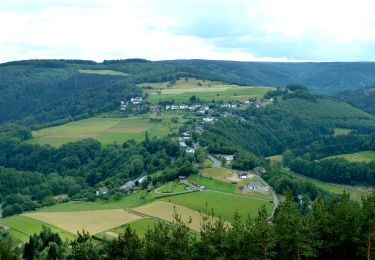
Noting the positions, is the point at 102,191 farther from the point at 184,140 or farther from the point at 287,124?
the point at 287,124

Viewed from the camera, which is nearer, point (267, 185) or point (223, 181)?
point (267, 185)

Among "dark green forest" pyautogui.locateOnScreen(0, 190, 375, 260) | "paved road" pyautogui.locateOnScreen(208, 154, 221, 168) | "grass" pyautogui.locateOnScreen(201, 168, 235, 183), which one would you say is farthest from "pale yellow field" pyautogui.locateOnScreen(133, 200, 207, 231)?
"dark green forest" pyautogui.locateOnScreen(0, 190, 375, 260)

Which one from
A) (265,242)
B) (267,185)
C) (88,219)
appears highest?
(265,242)

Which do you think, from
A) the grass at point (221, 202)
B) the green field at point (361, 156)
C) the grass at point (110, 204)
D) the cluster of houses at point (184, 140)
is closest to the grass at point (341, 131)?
the green field at point (361, 156)

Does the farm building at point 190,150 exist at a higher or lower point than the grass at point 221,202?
higher

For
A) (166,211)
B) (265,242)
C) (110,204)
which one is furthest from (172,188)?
(265,242)

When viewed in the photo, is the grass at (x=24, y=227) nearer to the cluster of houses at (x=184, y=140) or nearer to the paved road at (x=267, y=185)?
the paved road at (x=267, y=185)

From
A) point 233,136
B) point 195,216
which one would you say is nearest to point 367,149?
point 233,136
